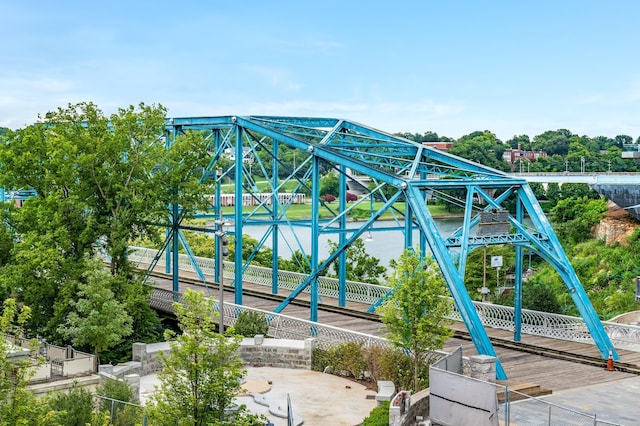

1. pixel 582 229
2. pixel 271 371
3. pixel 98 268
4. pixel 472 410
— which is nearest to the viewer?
pixel 472 410

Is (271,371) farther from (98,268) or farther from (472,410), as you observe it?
(472,410)

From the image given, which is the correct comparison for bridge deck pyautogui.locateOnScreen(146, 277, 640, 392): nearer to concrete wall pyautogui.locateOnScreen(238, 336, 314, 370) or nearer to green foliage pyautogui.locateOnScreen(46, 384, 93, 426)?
concrete wall pyautogui.locateOnScreen(238, 336, 314, 370)

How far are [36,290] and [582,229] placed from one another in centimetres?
6176

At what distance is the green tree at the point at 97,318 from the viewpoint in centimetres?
3070

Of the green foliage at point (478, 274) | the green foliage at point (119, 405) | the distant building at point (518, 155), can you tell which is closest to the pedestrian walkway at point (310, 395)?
the green foliage at point (119, 405)

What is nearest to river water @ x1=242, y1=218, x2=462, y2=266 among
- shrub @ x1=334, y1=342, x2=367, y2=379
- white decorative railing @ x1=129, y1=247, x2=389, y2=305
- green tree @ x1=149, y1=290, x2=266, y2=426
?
white decorative railing @ x1=129, y1=247, x2=389, y2=305

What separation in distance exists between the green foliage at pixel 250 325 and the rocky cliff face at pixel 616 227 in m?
48.6

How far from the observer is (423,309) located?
2486cm

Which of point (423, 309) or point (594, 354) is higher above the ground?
point (423, 309)

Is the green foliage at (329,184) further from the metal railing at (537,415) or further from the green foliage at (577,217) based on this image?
the metal railing at (537,415)

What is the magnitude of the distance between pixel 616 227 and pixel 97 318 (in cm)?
5677

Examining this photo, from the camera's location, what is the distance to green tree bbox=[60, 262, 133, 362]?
1209 inches

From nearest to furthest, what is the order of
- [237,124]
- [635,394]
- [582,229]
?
1. [635,394]
2. [237,124]
3. [582,229]

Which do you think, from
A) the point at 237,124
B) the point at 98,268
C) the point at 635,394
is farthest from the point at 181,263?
the point at 635,394
